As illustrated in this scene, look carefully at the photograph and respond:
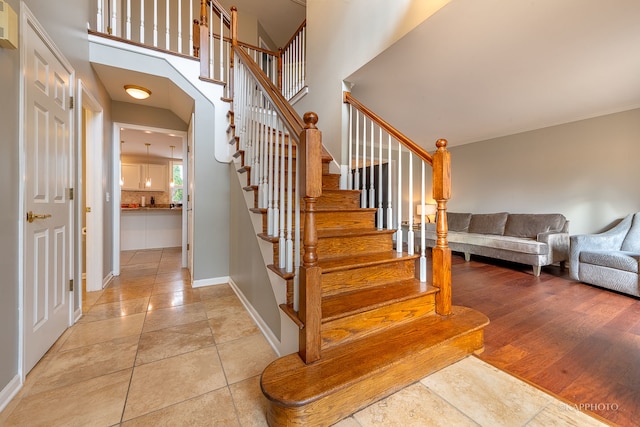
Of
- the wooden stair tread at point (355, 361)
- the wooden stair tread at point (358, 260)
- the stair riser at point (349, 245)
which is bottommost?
the wooden stair tread at point (355, 361)

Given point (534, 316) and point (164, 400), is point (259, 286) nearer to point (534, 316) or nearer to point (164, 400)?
point (164, 400)

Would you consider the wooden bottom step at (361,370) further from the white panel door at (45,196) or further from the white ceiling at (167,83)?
the white ceiling at (167,83)

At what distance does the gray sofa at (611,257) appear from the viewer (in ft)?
8.58

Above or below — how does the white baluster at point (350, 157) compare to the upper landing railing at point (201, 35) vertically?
below

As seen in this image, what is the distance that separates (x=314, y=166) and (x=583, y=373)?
1.91m

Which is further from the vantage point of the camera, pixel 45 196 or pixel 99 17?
pixel 99 17

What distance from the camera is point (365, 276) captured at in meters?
1.74

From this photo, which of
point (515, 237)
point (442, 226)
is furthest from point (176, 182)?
point (515, 237)

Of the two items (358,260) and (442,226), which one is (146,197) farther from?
(442,226)

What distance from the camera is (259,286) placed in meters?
1.96

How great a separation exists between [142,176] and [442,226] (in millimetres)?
7199

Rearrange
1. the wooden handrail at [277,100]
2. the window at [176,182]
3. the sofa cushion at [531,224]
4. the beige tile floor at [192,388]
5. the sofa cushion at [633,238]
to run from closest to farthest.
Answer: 1. the beige tile floor at [192,388]
2. the wooden handrail at [277,100]
3. the sofa cushion at [633,238]
4. the sofa cushion at [531,224]
5. the window at [176,182]

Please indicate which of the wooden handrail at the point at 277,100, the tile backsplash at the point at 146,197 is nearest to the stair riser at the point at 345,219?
the wooden handrail at the point at 277,100

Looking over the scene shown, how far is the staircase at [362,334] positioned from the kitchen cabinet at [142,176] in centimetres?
574
